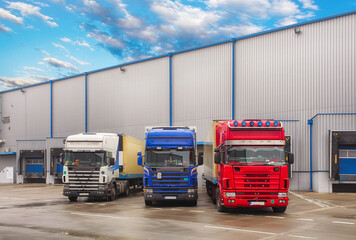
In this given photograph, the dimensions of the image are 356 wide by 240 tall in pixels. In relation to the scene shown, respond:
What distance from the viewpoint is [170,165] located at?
19.0 m

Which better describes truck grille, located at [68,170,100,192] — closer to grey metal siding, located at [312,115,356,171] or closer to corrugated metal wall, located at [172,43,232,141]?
grey metal siding, located at [312,115,356,171]

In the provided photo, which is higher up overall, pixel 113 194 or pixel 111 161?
pixel 111 161

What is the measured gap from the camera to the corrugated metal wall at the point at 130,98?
38469mm

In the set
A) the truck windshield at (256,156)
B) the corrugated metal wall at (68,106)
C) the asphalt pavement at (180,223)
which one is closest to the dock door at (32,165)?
the corrugated metal wall at (68,106)

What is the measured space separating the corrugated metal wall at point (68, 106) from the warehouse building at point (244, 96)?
11 centimetres

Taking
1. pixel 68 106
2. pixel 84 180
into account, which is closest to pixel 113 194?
pixel 84 180

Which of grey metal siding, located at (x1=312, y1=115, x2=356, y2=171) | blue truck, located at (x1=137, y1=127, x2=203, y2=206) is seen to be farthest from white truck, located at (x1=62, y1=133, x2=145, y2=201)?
grey metal siding, located at (x1=312, y1=115, x2=356, y2=171)

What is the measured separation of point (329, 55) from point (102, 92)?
23.5m

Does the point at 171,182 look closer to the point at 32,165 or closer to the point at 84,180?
the point at 84,180

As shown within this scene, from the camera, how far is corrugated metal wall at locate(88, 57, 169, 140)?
38.5 m

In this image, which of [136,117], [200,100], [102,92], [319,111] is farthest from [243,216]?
[102,92]

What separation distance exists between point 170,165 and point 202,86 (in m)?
17.2

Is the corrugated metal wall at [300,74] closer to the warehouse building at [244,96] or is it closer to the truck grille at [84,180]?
the warehouse building at [244,96]

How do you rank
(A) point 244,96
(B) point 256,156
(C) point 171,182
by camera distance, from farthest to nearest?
(A) point 244,96, (C) point 171,182, (B) point 256,156
